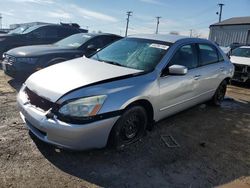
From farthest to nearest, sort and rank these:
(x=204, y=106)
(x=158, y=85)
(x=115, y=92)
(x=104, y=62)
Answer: (x=204, y=106) < (x=104, y=62) < (x=158, y=85) < (x=115, y=92)

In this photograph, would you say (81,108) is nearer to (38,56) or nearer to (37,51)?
(38,56)

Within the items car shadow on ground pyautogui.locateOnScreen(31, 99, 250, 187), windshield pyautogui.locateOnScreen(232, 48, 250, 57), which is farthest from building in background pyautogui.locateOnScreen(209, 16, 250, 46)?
car shadow on ground pyautogui.locateOnScreen(31, 99, 250, 187)

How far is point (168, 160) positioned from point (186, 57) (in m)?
2.10

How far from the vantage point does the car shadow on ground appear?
3585 millimetres

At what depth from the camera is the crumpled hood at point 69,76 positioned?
381 centimetres

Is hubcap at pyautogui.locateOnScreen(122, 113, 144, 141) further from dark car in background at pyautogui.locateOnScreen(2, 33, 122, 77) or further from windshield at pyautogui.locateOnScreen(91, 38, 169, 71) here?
dark car in background at pyautogui.locateOnScreen(2, 33, 122, 77)

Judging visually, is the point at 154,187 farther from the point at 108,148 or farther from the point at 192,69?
the point at 192,69

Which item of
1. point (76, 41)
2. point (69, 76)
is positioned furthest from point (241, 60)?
point (69, 76)

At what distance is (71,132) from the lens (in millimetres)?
3537

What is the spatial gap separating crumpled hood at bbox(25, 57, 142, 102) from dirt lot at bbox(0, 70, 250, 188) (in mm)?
812

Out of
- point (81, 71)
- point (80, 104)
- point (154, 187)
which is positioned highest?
point (81, 71)

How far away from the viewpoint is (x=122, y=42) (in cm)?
563

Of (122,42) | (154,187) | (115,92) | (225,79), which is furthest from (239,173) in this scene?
(225,79)

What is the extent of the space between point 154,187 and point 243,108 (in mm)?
4733
